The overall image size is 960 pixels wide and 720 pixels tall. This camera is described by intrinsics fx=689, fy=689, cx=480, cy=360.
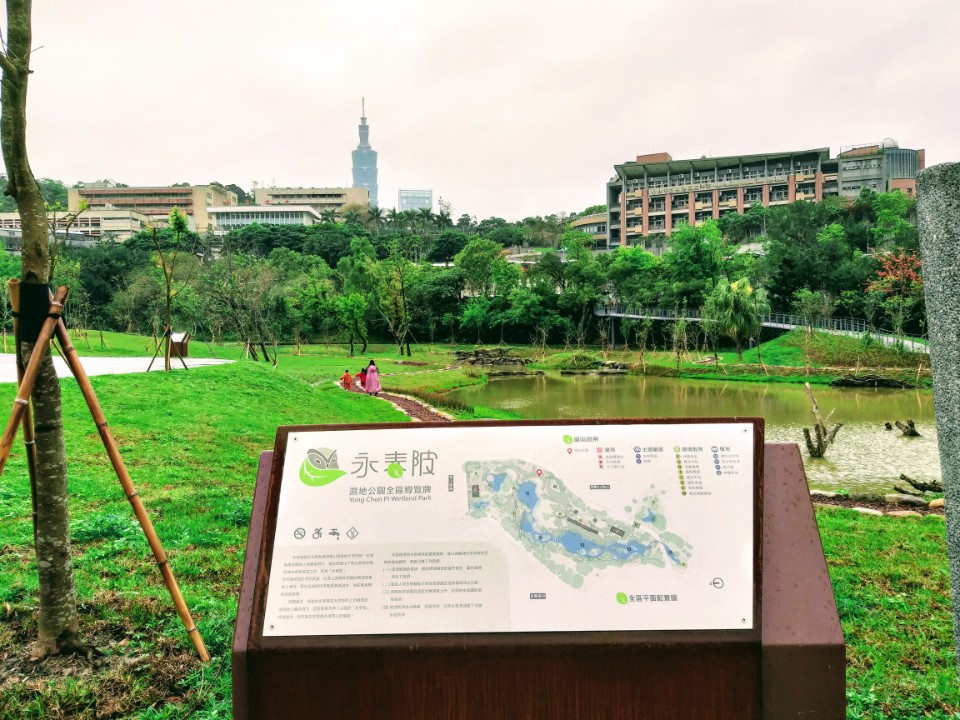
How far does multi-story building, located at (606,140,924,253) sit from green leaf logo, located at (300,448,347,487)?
49484 mm

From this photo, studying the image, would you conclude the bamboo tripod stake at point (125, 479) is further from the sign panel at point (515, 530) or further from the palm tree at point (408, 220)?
the palm tree at point (408, 220)

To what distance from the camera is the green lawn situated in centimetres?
278

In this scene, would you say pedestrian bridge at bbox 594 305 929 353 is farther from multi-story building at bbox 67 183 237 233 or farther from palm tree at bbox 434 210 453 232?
multi-story building at bbox 67 183 237 233

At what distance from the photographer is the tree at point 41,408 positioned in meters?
2.95

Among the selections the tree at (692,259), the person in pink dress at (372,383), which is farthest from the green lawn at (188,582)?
the tree at (692,259)

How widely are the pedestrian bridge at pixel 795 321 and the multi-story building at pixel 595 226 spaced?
2283cm

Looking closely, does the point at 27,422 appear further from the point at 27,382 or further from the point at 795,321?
the point at 795,321

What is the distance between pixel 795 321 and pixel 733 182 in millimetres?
23919

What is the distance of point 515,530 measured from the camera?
2344mm

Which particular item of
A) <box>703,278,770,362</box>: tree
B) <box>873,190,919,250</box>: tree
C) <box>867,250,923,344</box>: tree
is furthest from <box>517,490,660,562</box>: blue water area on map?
<box>873,190,919,250</box>: tree

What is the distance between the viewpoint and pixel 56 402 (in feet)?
9.93

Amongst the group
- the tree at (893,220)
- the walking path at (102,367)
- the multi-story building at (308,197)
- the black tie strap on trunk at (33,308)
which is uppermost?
the multi-story building at (308,197)

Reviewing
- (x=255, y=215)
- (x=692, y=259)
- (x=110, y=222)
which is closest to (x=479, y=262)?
(x=692, y=259)

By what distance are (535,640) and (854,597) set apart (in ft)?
8.48
